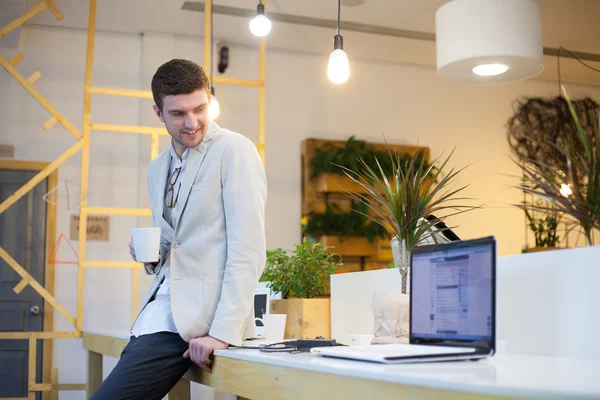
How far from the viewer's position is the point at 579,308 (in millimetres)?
1531

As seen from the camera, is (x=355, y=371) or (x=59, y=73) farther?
(x=59, y=73)

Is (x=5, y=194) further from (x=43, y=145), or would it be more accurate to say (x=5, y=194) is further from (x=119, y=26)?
(x=119, y=26)

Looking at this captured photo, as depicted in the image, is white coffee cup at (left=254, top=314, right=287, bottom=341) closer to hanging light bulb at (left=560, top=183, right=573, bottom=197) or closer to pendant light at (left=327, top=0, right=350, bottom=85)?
hanging light bulb at (left=560, top=183, right=573, bottom=197)

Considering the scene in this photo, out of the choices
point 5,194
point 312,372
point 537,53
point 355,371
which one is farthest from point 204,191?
point 5,194

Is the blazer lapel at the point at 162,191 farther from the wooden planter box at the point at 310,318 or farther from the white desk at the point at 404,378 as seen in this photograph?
the wooden planter box at the point at 310,318

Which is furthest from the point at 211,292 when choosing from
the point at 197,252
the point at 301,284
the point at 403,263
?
the point at 301,284

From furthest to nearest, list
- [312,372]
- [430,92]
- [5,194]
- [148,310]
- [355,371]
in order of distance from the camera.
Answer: [430,92] < [5,194] < [148,310] < [312,372] < [355,371]

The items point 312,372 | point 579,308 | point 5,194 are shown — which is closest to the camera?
point 312,372

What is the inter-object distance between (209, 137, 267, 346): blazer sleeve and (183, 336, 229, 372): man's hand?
0.05ft

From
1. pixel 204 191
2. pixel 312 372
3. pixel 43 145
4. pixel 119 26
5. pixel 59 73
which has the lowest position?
pixel 312 372

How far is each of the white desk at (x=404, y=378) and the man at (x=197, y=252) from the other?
0.15 metres

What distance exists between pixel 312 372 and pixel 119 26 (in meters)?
5.06

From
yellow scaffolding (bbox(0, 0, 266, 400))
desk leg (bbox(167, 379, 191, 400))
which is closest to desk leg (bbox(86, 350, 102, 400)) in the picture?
yellow scaffolding (bbox(0, 0, 266, 400))

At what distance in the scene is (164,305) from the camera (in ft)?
6.47
